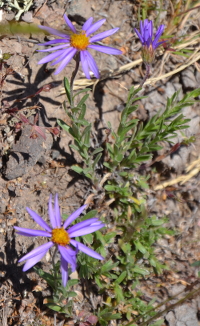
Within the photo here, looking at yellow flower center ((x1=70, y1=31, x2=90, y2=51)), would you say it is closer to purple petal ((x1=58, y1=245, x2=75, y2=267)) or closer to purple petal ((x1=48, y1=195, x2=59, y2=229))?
purple petal ((x1=48, y1=195, x2=59, y2=229))

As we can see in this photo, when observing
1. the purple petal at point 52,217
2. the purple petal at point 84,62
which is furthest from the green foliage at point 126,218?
the purple petal at point 52,217

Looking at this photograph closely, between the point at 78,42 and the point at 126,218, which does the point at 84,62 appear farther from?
the point at 126,218

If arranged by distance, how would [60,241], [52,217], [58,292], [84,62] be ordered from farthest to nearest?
[58,292] < [84,62] < [52,217] < [60,241]

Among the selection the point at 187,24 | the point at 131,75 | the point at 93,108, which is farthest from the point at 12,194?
the point at 187,24

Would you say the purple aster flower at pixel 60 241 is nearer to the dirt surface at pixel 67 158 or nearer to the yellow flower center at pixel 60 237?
the yellow flower center at pixel 60 237

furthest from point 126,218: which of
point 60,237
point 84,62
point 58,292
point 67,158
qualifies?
point 84,62

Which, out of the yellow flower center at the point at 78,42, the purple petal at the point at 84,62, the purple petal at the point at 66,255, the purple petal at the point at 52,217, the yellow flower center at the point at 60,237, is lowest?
the purple petal at the point at 66,255
